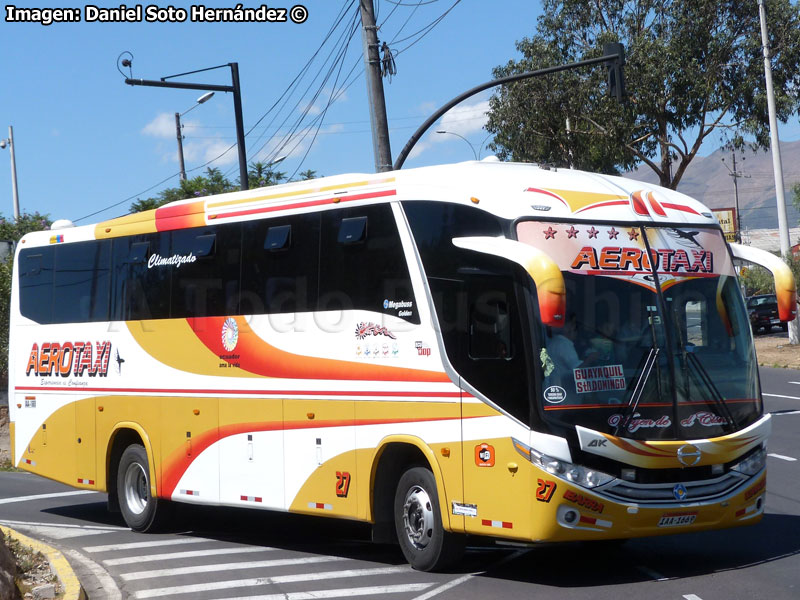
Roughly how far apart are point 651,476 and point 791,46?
37.6 m

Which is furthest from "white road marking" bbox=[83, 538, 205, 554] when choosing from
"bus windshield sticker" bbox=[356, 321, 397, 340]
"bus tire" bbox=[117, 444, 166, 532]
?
"bus windshield sticker" bbox=[356, 321, 397, 340]

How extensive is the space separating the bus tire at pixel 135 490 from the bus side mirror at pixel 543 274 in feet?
22.1

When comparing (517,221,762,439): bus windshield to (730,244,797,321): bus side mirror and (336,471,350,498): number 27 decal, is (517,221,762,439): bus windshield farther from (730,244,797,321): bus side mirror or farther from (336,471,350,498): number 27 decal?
(336,471,350,498): number 27 decal

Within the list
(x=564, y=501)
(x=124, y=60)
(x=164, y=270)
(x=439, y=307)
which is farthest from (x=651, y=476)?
(x=124, y=60)

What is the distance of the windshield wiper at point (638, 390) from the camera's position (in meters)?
9.14

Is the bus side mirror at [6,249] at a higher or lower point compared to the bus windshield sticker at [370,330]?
higher

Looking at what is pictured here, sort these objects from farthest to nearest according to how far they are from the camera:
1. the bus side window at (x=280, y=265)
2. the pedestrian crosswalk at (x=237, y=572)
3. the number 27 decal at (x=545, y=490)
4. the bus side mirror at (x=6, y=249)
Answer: the bus side mirror at (x=6, y=249) < the bus side window at (x=280, y=265) < the pedestrian crosswalk at (x=237, y=572) < the number 27 decal at (x=545, y=490)

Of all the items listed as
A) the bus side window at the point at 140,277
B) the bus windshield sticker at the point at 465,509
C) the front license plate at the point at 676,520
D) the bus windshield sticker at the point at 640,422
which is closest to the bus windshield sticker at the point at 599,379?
the bus windshield sticker at the point at 640,422

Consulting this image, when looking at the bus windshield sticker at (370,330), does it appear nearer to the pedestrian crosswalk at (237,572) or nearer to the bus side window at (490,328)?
the bus side window at (490,328)

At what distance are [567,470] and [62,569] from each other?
4872 millimetres

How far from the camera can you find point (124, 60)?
2311 centimetres

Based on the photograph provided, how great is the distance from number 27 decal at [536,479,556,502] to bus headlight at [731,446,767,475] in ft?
5.95

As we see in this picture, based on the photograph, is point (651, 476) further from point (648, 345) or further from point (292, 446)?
point (292, 446)

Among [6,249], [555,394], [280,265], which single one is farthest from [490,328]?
[6,249]
